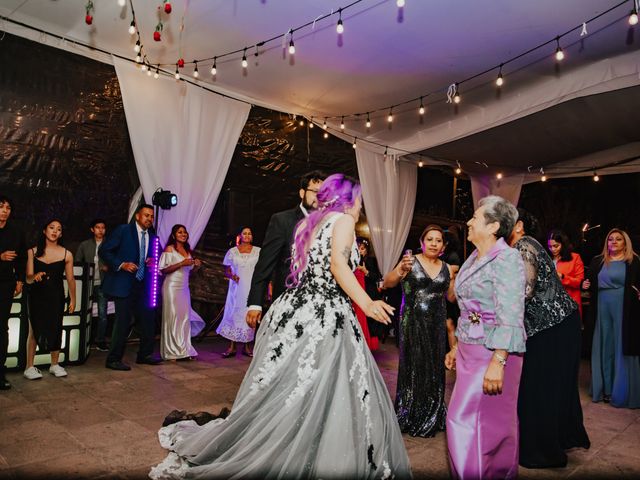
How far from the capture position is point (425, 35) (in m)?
5.69

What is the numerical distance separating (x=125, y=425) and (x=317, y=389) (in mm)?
1871

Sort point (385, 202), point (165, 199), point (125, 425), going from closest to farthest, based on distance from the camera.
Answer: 1. point (125, 425)
2. point (165, 199)
3. point (385, 202)

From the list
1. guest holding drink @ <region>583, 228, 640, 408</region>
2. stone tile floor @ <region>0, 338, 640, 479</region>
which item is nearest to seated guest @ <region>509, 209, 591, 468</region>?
stone tile floor @ <region>0, 338, 640, 479</region>

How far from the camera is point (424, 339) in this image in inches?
145

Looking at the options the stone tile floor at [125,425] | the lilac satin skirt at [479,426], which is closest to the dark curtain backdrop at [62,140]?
the stone tile floor at [125,425]

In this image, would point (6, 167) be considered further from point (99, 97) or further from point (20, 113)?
point (99, 97)

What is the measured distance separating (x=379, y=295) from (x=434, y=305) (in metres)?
4.37

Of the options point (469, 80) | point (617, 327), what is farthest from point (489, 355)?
point (469, 80)

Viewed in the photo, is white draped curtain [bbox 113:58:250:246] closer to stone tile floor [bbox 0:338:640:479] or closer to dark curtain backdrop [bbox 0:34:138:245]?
dark curtain backdrop [bbox 0:34:138:245]

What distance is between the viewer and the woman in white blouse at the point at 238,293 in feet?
20.2

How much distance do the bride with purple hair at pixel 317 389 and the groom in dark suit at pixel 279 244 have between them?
1.57ft

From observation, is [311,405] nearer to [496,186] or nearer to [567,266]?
[567,266]

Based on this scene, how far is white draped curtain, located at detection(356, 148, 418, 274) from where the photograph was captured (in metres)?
8.78

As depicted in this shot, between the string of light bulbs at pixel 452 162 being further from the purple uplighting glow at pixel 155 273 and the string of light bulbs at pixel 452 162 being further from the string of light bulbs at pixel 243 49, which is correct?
the purple uplighting glow at pixel 155 273
